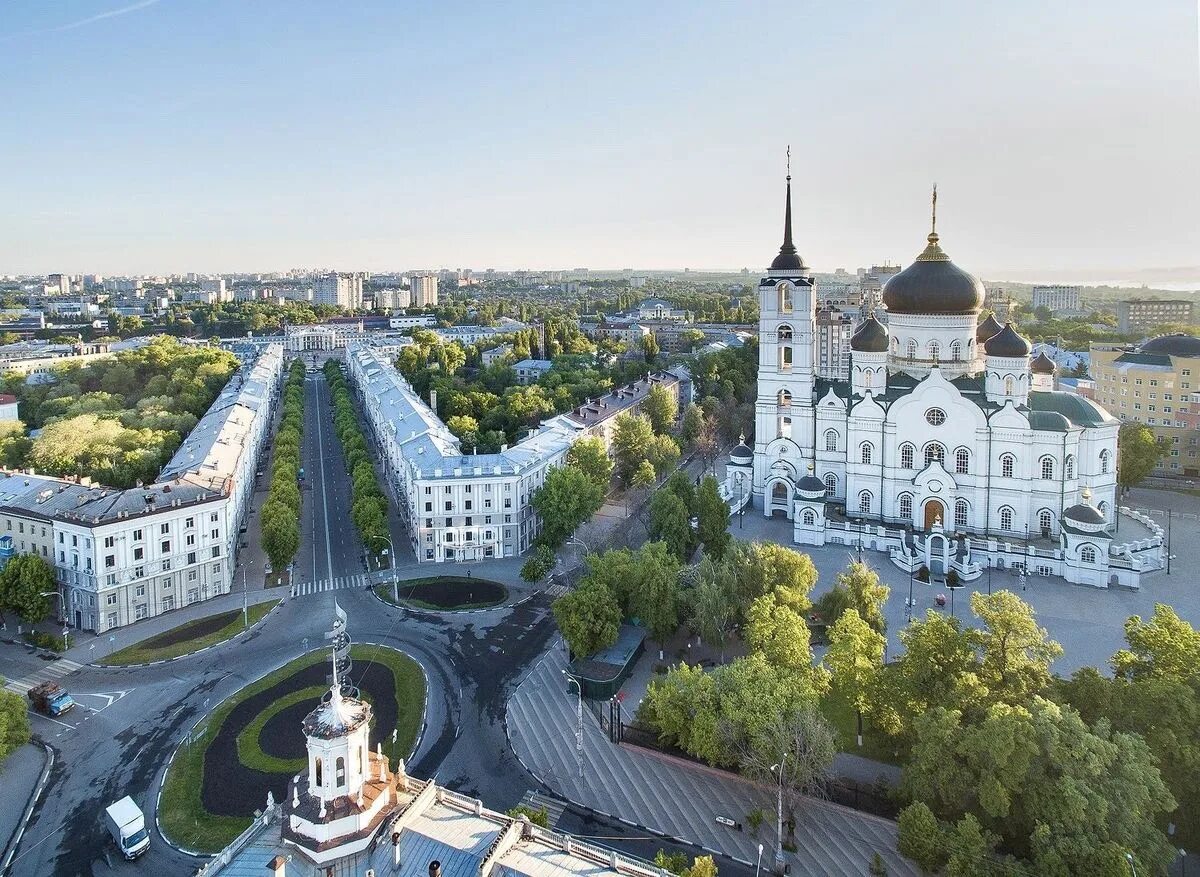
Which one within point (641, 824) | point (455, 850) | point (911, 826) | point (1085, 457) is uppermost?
point (1085, 457)

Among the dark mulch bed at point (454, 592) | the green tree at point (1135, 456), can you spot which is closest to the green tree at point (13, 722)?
the dark mulch bed at point (454, 592)

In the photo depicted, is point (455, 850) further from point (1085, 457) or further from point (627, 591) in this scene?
point (1085, 457)

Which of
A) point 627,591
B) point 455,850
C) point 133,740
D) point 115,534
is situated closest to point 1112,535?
point 627,591

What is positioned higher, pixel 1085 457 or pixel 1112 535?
pixel 1085 457

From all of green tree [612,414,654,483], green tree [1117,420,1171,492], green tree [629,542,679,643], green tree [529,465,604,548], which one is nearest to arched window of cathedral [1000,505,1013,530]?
green tree [1117,420,1171,492]

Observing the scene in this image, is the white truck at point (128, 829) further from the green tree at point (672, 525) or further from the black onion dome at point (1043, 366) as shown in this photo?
the black onion dome at point (1043, 366)

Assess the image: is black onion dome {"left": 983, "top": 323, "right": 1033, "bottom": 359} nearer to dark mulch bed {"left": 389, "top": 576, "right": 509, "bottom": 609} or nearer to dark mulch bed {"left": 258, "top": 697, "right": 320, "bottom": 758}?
dark mulch bed {"left": 389, "top": 576, "right": 509, "bottom": 609}

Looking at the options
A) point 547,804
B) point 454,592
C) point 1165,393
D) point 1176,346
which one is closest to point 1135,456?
point 1165,393

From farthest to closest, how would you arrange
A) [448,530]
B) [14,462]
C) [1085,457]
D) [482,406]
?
[482,406]
[14,462]
[448,530]
[1085,457]
